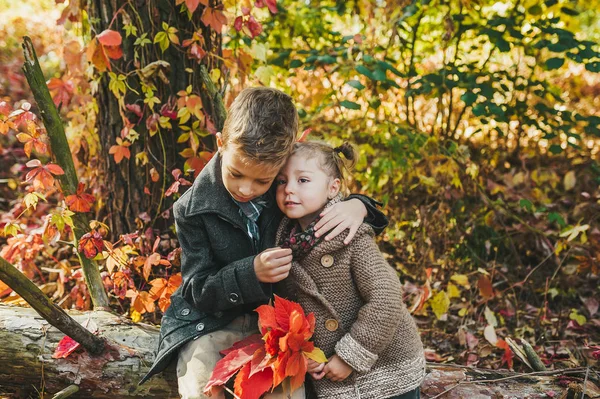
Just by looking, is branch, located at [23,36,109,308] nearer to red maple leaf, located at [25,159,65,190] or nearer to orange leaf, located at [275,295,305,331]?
red maple leaf, located at [25,159,65,190]

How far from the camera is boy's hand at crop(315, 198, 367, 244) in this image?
185 centimetres

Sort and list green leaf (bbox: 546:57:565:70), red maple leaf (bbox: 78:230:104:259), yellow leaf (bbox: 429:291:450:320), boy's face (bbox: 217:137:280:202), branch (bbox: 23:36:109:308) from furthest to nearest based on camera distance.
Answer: green leaf (bbox: 546:57:565:70), yellow leaf (bbox: 429:291:450:320), red maple leaf (bbox: 78:230:104:259), branch (bbox: 23:36:109:308), boy's face (bbox: 217:137:280:202)

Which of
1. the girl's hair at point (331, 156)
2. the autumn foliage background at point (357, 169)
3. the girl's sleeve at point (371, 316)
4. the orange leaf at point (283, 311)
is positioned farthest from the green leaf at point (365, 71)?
the orange leaf at point (283, 311)

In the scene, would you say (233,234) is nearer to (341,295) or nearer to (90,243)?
(341,295)

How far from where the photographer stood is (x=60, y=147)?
7.90 ft

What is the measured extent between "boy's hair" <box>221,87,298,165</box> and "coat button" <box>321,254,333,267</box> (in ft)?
1.19

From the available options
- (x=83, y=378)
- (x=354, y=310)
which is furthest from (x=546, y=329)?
(x=83, y=378)

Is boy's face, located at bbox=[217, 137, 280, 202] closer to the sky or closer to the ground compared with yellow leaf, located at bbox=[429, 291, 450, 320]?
closer to the sky

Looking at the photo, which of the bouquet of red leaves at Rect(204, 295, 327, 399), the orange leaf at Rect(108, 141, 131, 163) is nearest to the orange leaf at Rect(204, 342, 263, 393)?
the bouquet of red leaves at Rect(204, 295, 327, 399)

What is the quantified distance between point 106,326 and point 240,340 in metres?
0.68

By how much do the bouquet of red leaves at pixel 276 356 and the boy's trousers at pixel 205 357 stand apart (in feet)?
0.24

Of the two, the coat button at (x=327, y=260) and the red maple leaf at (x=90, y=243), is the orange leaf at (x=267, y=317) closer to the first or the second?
the coat button at (x=327, y=260)

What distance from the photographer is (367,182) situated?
3.60 metres

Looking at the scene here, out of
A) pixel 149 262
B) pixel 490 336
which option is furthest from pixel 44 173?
pixel 490 336
